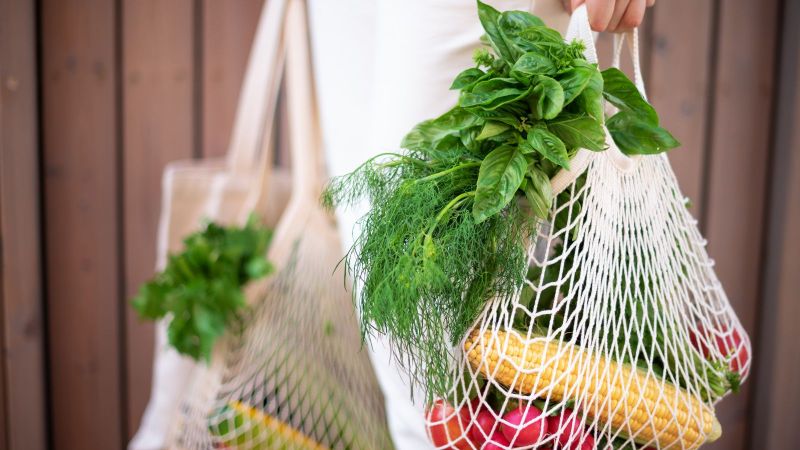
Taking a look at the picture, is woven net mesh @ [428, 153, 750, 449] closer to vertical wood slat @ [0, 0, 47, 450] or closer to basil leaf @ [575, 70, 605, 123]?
basil leaf @ [575, 70, 605, 123]

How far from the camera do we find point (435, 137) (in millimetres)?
410

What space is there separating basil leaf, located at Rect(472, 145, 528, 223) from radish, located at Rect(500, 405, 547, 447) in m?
0.15

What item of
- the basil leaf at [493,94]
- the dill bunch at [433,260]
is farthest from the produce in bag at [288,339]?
the basil leaf at [493,94]

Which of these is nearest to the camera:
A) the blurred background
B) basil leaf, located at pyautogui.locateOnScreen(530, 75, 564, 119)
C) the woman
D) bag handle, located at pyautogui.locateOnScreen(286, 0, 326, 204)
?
basil leaf, located at pyautogui.locateOnScreen(530, 75, 564, 119)

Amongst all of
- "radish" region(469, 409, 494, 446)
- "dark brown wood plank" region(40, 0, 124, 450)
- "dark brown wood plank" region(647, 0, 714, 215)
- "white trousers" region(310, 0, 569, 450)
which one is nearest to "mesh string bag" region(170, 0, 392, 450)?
"white trousers" region(310, 0, 569, 450)

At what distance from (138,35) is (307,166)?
0.46 meters

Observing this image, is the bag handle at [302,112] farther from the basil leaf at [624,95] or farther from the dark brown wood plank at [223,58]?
the basil leaf at [624,95]

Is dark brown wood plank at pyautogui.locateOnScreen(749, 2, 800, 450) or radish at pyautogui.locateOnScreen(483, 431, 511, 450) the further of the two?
dark brown wood plank at pyautogui.locateOnScreen(749, 2, 800, 450)

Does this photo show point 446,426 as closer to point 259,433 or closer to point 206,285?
point 259,433

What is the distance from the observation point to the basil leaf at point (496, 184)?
1.11 feet

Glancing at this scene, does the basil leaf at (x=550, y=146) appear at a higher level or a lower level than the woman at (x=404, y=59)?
lower

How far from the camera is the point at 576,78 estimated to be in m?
0.34

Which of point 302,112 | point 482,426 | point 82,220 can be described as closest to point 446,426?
point 482,426

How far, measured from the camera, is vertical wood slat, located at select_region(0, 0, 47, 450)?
874 mm
